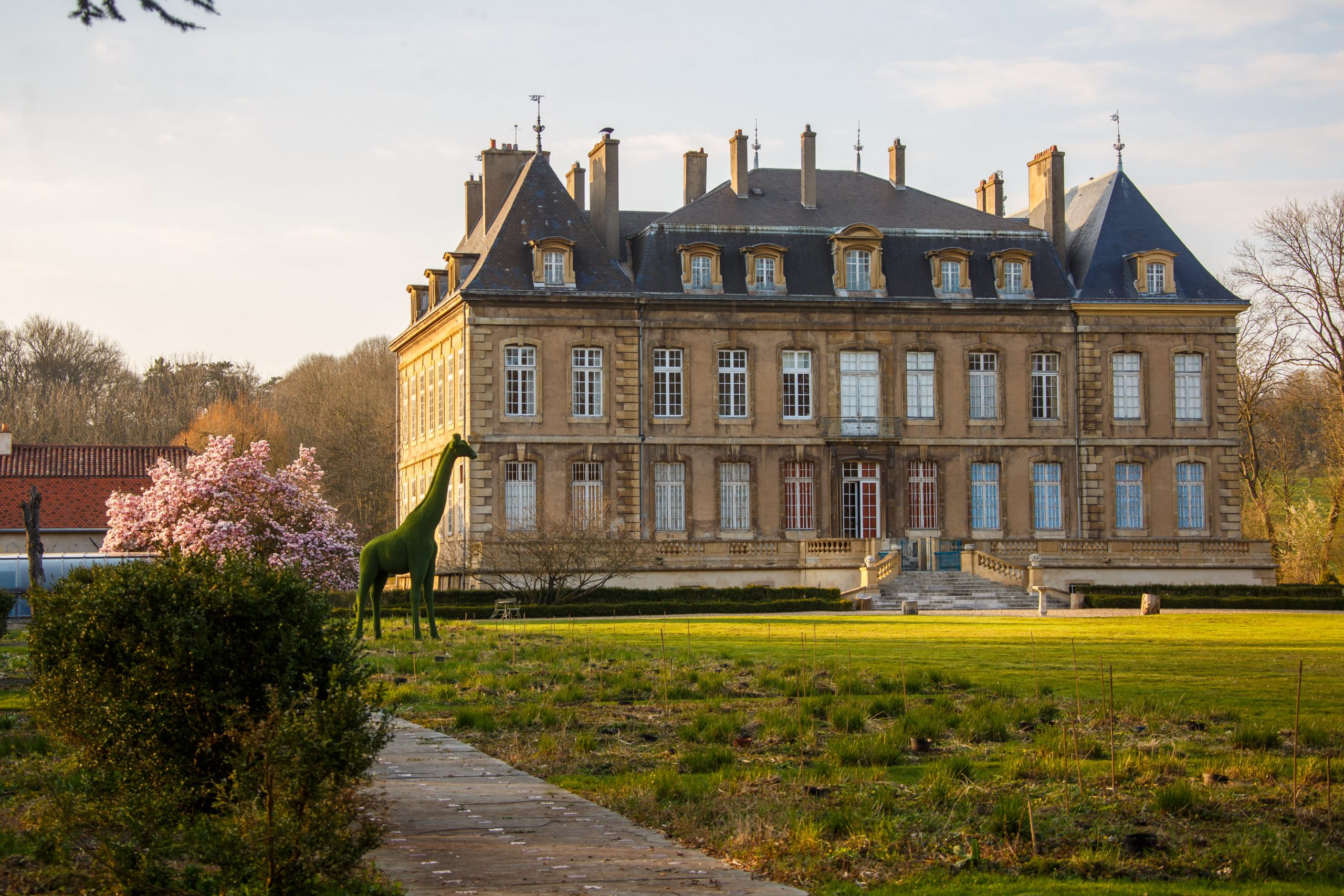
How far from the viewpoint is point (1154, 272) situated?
42500mm

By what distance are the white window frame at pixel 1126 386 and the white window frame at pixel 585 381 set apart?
47.1 ft

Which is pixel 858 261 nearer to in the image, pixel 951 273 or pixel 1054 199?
pixel 951 273

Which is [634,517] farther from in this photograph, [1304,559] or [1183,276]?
[1304,559]

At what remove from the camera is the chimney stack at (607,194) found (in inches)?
1639

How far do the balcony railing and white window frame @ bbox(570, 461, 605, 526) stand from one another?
247 inches

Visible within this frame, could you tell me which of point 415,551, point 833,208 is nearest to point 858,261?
point 833,208

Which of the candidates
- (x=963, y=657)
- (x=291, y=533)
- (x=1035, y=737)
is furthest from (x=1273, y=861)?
(x=291, y=533)

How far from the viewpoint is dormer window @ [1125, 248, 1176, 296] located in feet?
139

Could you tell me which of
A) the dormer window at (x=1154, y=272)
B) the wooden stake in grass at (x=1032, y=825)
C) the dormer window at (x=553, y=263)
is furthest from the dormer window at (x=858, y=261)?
the wooden stake in grass at (x=1032, y=825)

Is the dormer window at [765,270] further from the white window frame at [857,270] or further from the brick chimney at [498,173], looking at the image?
the brick chimney at [498,173]

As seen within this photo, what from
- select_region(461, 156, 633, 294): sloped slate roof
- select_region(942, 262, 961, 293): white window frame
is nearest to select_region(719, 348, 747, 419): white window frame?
select_region(461, 156, 633, 294): sloped slate roof

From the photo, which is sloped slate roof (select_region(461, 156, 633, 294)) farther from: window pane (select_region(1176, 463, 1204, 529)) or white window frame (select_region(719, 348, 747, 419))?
window pane (select_region(1176, 463, 1204, 529))

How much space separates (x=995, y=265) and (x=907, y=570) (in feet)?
31.0

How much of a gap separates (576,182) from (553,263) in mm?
5763
